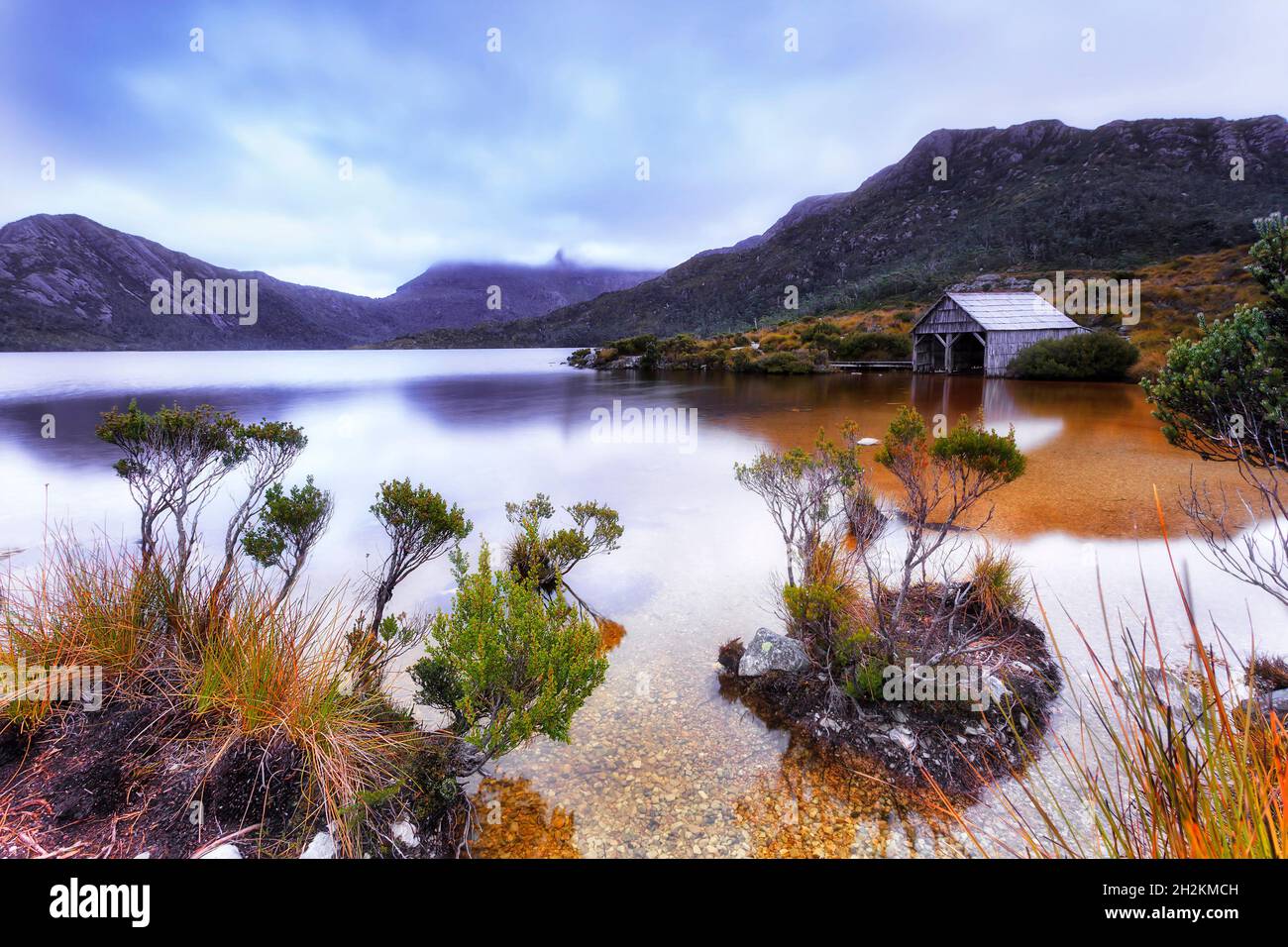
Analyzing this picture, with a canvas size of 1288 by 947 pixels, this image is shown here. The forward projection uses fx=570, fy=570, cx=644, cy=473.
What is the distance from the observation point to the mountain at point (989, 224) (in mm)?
71375

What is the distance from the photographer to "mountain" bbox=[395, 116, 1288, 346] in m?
71.4

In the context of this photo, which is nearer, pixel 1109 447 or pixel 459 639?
pixel 459 639

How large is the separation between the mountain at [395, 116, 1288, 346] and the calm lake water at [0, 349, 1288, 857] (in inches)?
2330

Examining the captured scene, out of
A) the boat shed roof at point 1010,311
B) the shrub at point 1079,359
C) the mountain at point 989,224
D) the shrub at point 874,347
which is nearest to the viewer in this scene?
the shrub at point 1079,359

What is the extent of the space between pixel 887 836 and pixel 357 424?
26.4 meters

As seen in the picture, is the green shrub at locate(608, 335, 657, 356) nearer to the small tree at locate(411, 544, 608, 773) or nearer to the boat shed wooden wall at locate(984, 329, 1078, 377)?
the boat shed wooden wall at locate(984, 329, 1078, 377)

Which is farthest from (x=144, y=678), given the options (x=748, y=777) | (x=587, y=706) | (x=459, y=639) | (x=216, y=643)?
(x=748, y=777)

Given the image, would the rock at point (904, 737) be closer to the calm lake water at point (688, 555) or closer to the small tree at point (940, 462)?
the calm lake water at point (688, 555)

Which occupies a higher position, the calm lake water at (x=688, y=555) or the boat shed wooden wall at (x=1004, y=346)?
the boat shed wooden wall at (x=1004, y=346)

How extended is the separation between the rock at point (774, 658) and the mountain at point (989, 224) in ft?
236

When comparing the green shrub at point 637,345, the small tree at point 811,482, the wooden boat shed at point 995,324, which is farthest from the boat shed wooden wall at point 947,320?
the small tree at point 811,482
